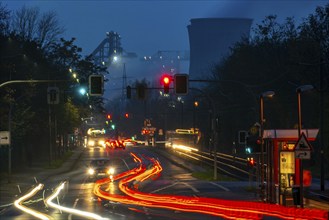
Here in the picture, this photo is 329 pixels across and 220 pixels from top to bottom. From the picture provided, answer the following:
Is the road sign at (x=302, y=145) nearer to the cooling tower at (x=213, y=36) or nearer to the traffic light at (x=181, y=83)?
the traffic light at (x=181, y=83)

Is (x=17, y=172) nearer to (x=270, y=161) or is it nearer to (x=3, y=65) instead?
(x=3, y=65)

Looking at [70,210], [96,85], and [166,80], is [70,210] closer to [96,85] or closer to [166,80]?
[96,85]

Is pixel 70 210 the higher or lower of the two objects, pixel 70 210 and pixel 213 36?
the lower

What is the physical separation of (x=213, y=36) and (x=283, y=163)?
6584 inches

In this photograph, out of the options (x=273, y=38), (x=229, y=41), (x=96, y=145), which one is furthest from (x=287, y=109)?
(x=229, y=41)

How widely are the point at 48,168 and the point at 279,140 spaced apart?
50.5 metres

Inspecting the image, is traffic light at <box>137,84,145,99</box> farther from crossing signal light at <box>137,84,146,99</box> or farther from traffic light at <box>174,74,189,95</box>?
traffic light at <box>174,74,189,95</box>

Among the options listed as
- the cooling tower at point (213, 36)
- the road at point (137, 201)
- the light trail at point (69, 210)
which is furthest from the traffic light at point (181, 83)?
the cooling tower at point (213, 36)

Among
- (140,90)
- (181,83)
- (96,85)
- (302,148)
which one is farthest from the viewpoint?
(140,90)

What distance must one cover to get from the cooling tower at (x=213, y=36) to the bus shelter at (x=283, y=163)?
162 meters

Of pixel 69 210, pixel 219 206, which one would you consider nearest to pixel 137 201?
pixel 69 210

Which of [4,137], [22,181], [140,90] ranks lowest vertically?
[22,181]

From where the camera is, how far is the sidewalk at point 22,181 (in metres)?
40.6

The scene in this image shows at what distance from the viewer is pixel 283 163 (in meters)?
29.1
